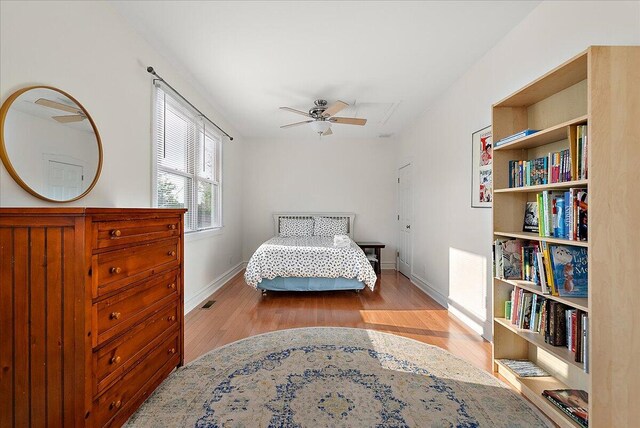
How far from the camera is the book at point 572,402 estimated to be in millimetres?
1441

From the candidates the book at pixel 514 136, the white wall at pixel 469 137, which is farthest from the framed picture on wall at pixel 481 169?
the book at pixel 514 136

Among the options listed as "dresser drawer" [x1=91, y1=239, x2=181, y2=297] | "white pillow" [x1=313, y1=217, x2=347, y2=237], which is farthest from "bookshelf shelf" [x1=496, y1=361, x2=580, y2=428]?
"white pillow" [x1=313, y1=217, x2=347, y2=237]

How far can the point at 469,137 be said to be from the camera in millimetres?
2955

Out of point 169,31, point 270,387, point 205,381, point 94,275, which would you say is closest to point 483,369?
point 270,387

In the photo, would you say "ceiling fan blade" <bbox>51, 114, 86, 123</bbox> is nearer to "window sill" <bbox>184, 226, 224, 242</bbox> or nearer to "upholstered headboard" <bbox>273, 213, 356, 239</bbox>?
"window sill" <bbox>184, 226, 224, 242</bbox>

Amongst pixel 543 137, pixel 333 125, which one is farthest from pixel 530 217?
pixel 333 125

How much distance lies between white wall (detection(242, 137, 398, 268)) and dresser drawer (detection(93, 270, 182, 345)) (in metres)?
3.88

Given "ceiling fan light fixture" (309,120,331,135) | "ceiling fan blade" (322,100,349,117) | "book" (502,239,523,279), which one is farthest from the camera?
"ceiling fan light fixture" (309,120,331,135)

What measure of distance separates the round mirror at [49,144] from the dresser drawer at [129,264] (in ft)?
1.96

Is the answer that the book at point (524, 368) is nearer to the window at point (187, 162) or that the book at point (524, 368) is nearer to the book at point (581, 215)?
the book at point (581, 215)

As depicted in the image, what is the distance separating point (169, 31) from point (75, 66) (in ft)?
2.81

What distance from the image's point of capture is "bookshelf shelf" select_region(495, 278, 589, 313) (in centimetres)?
141

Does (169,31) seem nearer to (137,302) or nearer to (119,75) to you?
(119,75)

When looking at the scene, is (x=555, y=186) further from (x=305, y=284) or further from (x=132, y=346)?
(x=305, y=284)
